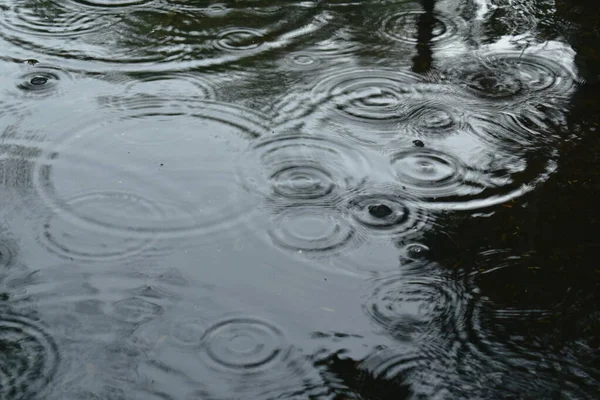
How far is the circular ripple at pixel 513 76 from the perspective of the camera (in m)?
4.61

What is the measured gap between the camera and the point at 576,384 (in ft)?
9.35

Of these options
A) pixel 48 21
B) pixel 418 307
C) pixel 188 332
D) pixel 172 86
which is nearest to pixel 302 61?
pixel 172 86

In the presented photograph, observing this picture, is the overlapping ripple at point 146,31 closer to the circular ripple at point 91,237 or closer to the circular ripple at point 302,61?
the circular ripple at point 302,61

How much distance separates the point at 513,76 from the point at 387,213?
1.65m

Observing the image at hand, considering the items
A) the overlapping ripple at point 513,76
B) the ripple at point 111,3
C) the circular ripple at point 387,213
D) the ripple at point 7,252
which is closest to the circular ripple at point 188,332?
the ripple at point 7,252

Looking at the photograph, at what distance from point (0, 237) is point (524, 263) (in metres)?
2.34

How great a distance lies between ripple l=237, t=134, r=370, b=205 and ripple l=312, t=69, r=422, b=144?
0.22m

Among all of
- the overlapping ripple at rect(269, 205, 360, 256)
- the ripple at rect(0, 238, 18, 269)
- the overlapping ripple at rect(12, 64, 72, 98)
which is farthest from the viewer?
the overlapping ripple at rect(12, 64, 72, 98)

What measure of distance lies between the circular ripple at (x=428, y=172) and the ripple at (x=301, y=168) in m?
0.19

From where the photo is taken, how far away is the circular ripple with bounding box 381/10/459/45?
5.15m

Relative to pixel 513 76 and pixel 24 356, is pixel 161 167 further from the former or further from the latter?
pixel 513 76

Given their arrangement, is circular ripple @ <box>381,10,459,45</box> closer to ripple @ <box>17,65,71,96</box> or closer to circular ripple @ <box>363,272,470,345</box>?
ripple @ <box>17,65,71,96</box>

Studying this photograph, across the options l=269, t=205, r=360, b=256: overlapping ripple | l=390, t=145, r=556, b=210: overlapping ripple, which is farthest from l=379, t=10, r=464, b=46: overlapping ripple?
l=269, t=205, r=360, b=256: overlapping ripple

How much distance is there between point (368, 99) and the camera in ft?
14.8
